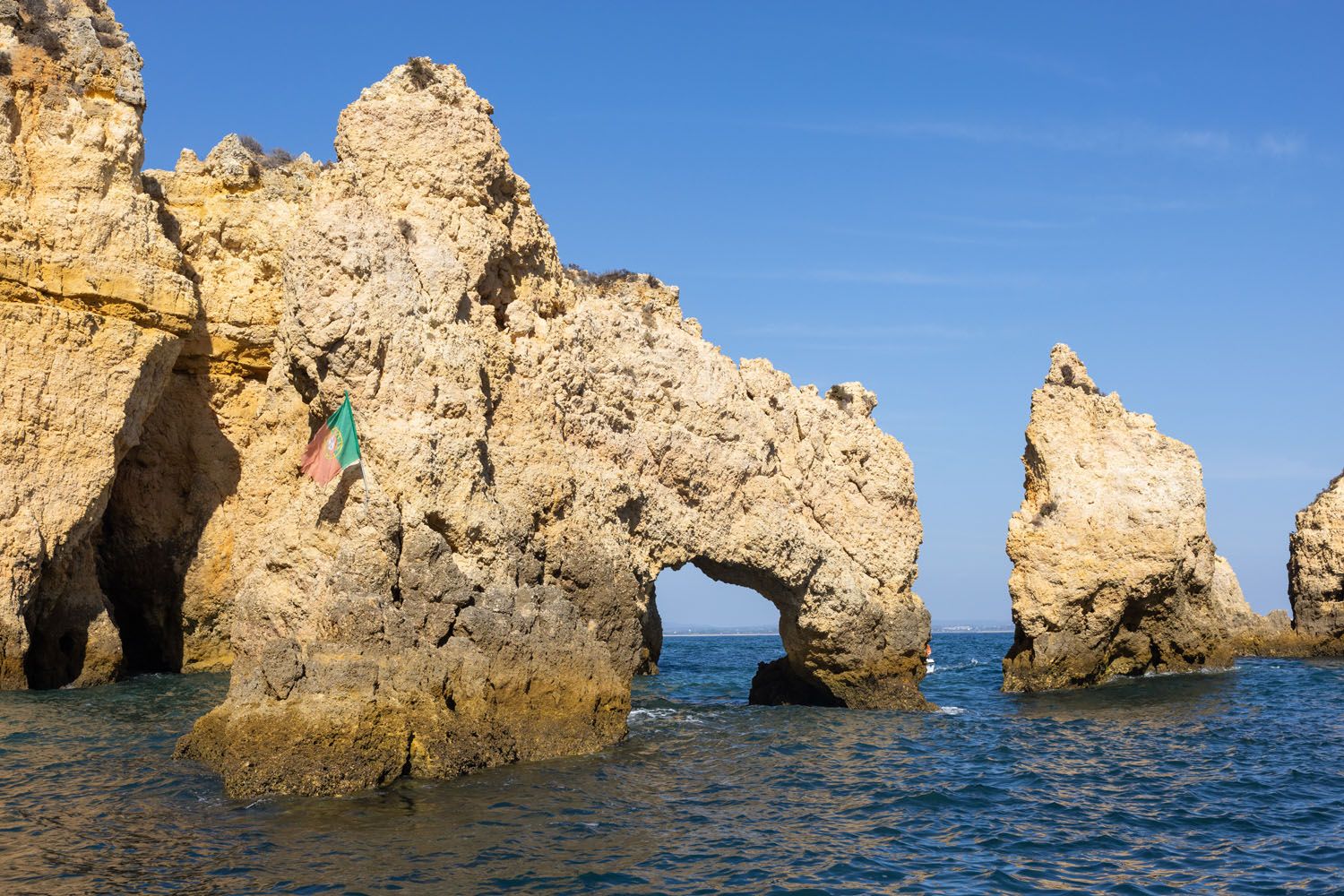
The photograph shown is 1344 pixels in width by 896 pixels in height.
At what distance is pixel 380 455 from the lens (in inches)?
592

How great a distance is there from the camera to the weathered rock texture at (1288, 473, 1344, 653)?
37.8 meters

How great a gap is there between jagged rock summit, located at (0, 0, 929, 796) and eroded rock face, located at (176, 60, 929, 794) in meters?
0.05

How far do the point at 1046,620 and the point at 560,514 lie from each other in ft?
43.2

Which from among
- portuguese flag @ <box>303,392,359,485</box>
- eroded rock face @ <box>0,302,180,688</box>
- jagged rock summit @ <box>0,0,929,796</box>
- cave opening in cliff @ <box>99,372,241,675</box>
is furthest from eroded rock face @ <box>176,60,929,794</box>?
cave opening in cliff @ <box>99,372,241,675</box>

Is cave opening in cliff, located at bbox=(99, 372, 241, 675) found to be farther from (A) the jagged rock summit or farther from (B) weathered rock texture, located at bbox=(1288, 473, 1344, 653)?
(B) weathered rock texture, located at bbox=(1288, 473, 1344, 653)

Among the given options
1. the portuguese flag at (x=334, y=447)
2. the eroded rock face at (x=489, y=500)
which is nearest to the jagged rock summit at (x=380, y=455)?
the eroded rock face at (x=489, y=500)

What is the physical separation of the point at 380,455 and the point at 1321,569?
3402 cm

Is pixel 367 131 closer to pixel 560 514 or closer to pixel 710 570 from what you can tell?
pixel 560 514

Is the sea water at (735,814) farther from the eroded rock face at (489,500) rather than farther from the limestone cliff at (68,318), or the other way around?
the limestone cliff at (68,318)

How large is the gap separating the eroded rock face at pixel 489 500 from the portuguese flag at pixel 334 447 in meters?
0.24

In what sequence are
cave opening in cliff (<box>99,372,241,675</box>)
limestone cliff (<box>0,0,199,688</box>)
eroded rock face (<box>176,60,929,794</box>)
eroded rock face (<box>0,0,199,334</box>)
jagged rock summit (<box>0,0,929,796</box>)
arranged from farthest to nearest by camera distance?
cave opening in cliff (<box>99,372,241,675</box>) < eroded rock face (<box>0,0,199,334</box>) < limestone cliff (<box>0,0,199,688</box>) < jagged rock summit (<box>0,0,929,796</box>) < eroded rock face (<box>176,60,929,794</box>)

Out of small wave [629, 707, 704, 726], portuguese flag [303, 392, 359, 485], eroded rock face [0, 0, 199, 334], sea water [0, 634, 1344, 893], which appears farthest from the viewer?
eroded rock face [0, 0, 199, 334]

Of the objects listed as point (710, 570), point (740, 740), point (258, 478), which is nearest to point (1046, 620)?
point (710, 570)

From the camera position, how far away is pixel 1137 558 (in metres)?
25.0
